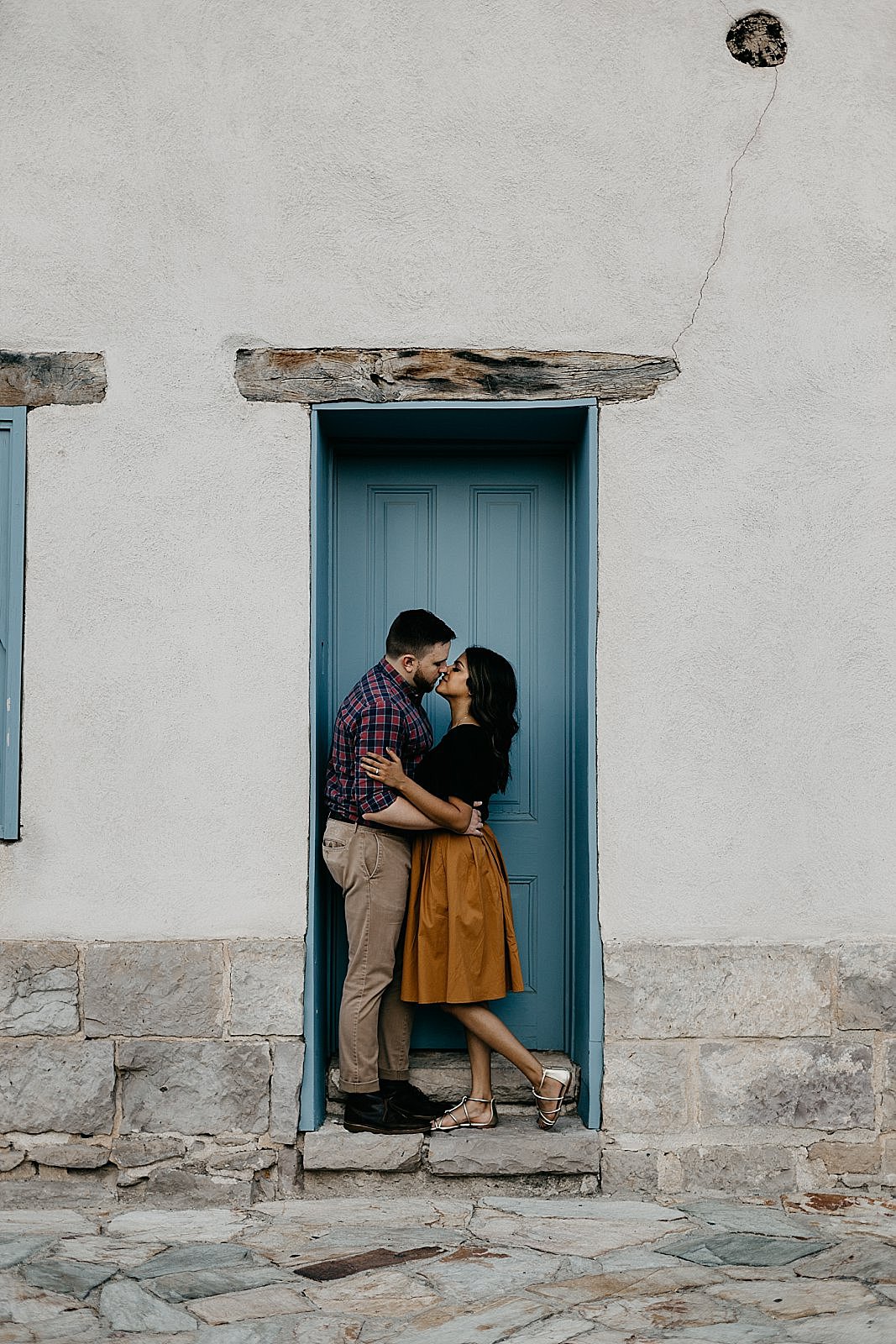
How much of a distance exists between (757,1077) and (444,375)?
254cm

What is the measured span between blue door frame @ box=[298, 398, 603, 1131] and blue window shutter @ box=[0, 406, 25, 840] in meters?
0.97

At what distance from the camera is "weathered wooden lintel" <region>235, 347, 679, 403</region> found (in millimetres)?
4066

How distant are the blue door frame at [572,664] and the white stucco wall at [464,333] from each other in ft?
0.23

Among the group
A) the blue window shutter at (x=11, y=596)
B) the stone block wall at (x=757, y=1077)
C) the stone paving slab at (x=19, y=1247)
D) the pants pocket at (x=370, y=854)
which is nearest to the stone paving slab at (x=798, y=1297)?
the stone block wall at (x=757, y=1077)

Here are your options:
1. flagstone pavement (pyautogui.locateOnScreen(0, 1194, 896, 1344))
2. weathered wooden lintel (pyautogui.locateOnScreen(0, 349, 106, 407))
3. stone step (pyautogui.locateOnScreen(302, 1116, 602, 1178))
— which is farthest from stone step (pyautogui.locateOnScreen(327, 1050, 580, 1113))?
weathered wooden lintel (pyautogui.locateOnScreen(0, 349, 106, 407))

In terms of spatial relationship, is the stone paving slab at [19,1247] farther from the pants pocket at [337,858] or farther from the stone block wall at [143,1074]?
the pants pocket at [337,858]

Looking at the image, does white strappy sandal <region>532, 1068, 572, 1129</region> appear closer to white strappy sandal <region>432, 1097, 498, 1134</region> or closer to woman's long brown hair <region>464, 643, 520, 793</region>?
white strappy sandal <region>432, 1097, 498, 1134</region>

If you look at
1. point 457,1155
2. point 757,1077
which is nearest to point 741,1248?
point 757,1077

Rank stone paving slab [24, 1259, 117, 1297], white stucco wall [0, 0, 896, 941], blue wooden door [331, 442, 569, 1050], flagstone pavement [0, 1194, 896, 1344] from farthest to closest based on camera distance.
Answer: blue wooden door [331, 442, 569, 1050] < white stucco wall [0, 0, 896, 941] < stone paving slab [24, 1259, 117, 1297] < flagstone pavement [0, 1194, 896, 1344]

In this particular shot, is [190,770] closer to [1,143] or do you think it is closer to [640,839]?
[640,839]

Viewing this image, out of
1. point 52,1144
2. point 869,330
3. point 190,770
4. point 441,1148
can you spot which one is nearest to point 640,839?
point 441,1148

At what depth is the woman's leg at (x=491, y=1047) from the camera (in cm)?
400

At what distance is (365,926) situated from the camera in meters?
4.03

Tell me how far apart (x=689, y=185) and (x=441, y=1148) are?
3.30 metres
